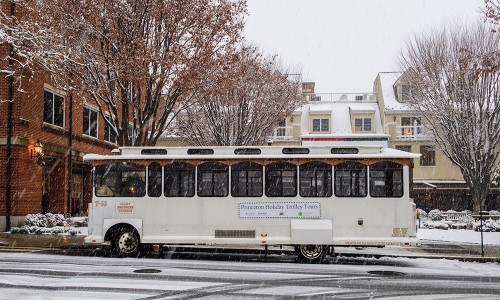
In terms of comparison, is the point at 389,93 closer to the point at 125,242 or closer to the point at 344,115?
the point at 344,115

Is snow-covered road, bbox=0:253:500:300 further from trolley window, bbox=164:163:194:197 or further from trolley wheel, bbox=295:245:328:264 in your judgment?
trolley window, bbox=164:163:194:197

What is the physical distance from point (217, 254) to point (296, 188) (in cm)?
371

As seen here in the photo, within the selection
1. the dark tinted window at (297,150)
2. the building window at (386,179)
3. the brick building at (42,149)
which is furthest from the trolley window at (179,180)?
the brick building at (42,149)

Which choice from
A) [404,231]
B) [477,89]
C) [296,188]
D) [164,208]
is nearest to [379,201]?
[404,231]

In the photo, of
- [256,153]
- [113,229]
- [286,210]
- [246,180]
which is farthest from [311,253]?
[113,229]

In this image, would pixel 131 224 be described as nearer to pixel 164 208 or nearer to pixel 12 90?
pixel 164 208

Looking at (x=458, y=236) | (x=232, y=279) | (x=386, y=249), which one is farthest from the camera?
(x=458, y=236)

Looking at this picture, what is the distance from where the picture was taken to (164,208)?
15930 mm

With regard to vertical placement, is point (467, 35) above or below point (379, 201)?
above

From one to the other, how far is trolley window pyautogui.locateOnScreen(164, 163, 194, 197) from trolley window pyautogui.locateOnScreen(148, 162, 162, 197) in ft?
0.71

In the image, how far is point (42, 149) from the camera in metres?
24.6

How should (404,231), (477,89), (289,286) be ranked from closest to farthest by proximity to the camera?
1. (289,286)
2. (404,231)
3. (477,89)

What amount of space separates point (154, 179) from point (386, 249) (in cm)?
891

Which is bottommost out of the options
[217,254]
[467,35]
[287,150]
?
[217,254]
